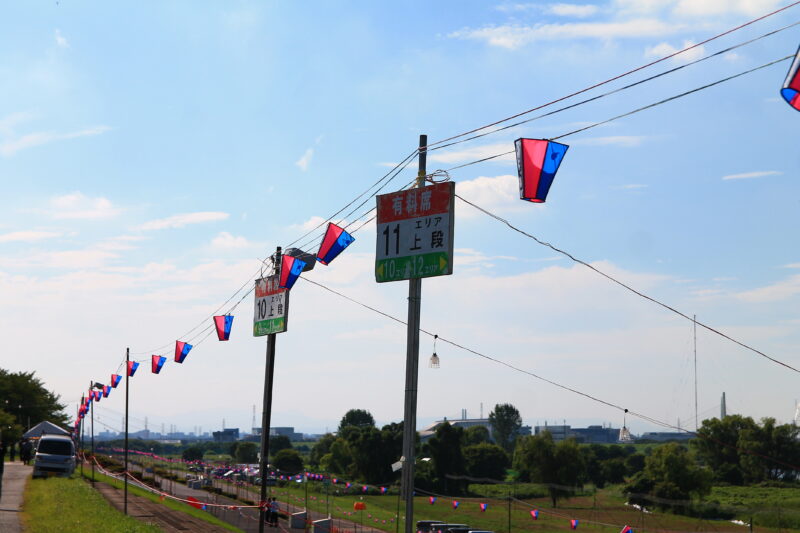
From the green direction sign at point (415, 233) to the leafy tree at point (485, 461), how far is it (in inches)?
4222

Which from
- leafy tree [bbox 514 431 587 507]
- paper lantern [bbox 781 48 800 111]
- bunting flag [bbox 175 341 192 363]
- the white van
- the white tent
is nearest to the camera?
paper lantern [bbox 781 48 800 111]

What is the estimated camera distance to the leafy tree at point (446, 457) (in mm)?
111062

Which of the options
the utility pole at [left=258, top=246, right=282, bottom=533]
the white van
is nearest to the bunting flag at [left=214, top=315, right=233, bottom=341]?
the utility pole at [left=258, top=246, right=282, bottom=533]

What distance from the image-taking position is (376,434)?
378 ft

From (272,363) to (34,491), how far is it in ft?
63.9

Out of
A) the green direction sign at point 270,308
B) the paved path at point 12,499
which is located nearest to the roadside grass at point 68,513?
the paved path at point 12,499

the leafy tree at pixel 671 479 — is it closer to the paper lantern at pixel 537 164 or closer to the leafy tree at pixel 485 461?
the leafy tree at pixel 485 461

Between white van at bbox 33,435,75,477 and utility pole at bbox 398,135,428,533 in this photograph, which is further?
white van at bbox 33,435,75,477

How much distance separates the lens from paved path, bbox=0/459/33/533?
95.1 ft

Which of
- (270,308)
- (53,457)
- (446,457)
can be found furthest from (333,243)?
(446,457)

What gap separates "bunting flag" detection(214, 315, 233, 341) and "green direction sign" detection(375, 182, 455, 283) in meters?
17.5

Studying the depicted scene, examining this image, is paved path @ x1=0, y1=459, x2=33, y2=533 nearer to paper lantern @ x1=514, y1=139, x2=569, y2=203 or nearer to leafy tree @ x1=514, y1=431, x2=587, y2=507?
paper lantern @ x1=514, y1=139, x2=569, y2=203

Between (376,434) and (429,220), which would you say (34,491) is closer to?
(429,220)

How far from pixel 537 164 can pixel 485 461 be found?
374 ft
